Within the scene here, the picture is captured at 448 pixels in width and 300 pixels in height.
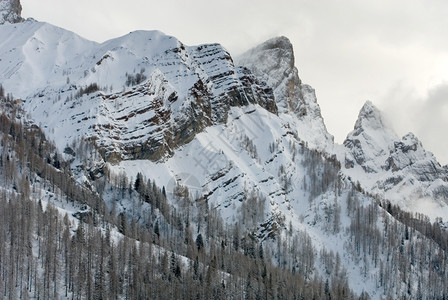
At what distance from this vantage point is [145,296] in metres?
176

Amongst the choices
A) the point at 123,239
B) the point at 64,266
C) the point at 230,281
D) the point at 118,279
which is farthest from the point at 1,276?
the point at 230,281

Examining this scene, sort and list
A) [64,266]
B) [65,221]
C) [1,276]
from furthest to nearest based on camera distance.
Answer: [65,221] → [64,266] → [1,276]

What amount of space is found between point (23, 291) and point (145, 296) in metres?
28.8

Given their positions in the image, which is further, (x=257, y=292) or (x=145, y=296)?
(x=257, y=292)

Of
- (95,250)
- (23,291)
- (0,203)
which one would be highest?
(0,203)

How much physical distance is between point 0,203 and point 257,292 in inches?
2666

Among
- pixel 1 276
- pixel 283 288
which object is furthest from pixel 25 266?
pixel 283 288

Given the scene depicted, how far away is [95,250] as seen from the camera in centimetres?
18300

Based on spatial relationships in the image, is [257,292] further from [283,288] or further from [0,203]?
[0,203]

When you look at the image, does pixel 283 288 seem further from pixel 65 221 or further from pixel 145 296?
pixel 65 221

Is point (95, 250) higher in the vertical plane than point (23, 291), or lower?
higher

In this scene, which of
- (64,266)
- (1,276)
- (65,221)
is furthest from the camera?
(65,221)

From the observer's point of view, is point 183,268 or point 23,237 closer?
point 23,237

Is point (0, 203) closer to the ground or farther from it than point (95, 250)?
farther from it
